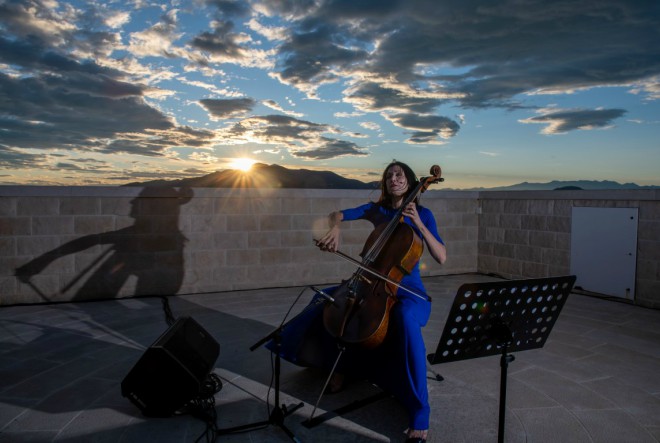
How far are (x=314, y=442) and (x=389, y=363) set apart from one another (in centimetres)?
64

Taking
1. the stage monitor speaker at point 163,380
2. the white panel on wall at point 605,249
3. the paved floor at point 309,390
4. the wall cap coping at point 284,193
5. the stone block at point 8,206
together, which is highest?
the wall cap coping at point 284,193

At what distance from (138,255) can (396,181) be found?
4064mm

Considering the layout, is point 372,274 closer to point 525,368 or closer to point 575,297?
point 525,368

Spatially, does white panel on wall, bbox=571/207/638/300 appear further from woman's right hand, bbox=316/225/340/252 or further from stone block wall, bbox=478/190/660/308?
woman's right hand, bbox=316/225/340/252

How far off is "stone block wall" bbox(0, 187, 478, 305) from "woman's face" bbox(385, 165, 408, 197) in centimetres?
339

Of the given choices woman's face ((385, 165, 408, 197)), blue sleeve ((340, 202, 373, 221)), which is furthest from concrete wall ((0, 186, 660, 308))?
woman's face ((385, 165, 408, 197))

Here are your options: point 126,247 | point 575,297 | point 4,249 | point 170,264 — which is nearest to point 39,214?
point 4,249

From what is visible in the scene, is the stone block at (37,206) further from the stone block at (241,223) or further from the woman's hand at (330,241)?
the woman's hand at (330,241)

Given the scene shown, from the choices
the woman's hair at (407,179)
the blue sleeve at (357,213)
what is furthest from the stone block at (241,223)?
the woman's hair at (407,179)

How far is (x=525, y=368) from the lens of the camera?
3.68 meters

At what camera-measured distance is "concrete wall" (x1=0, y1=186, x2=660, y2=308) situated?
18.6 ft

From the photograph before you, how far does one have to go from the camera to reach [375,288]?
272 cm

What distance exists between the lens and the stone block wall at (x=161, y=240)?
566 cm

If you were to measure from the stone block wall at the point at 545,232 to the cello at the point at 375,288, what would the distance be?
4363 millimetres
